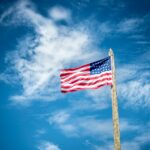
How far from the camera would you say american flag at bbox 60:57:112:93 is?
515 inches

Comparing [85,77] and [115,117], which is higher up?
[85,77]

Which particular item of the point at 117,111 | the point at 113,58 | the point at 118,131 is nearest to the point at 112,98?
the point at 117,111

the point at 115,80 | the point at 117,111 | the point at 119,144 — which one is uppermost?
the point at 115,80

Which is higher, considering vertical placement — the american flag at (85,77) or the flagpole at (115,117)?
the american flag at (85,77)

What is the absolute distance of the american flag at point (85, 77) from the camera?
42.9ft

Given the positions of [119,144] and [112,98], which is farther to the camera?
[112,98]

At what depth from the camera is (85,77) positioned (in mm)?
13680

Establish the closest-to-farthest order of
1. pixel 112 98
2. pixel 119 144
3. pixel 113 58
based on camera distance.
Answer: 1. pixel 119 144
2. pixel 112 98
3. pixel 113 58

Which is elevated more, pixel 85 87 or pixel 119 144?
pixel 85 87

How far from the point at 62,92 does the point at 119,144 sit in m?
4.12

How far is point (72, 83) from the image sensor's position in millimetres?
13797

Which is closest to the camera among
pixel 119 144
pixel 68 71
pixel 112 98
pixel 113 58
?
pixel 119 144

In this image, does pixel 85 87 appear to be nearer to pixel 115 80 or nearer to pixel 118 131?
pixel 115 80

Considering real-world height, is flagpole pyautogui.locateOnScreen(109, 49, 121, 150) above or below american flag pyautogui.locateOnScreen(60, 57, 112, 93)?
below
